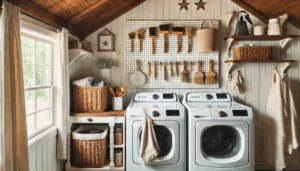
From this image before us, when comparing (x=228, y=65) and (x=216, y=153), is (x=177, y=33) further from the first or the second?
(x=216, y=153)

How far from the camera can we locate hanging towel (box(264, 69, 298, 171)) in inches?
115

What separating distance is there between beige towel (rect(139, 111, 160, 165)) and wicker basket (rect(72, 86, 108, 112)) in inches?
26.4

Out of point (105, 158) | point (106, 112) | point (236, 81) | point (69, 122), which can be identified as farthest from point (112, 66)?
point (236, 81)

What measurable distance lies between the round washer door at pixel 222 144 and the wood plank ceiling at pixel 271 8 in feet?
4.99

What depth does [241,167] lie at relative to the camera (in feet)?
8.23

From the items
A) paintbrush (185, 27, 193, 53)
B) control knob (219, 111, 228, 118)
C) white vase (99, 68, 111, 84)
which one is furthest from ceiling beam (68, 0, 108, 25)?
control knob (219, 111, 228, 118)

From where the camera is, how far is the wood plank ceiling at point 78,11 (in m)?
2.04

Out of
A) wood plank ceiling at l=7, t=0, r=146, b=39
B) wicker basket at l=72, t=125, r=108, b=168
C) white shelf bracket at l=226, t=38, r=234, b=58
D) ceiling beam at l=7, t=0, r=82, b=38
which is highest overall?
wood plank ceiling at l=7, t=0, r=146, b=39

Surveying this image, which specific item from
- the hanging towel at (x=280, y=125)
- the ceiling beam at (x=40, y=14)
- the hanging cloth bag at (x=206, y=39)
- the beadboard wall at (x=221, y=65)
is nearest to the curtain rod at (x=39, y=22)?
the ceiling beam at (x=40, y=14)

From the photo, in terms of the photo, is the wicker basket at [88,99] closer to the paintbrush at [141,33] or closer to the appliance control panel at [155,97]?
the appliance control panel at [155,97]

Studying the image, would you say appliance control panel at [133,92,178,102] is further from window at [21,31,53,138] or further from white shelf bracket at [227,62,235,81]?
window at [21,31,53,138]

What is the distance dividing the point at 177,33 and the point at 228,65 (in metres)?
0.80

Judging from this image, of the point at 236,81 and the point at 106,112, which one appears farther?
the point at 236,81

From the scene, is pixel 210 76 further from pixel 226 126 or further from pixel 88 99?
pixel 88 99
